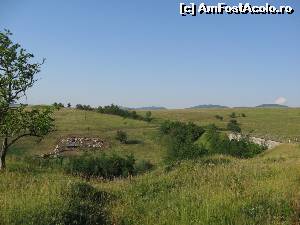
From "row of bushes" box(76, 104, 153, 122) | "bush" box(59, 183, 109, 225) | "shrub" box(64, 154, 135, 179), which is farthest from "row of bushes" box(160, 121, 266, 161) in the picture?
"row of bushes" box(76, 104, 153, 122)

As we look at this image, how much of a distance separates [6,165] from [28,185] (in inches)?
417

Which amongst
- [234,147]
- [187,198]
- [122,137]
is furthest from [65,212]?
[122,137]

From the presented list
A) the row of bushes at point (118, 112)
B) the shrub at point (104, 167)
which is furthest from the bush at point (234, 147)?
the row of bushes at point (118, 112)

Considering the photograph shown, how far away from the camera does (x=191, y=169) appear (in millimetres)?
18969

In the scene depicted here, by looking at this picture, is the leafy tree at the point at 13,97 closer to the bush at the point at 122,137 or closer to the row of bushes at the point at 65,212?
the row of bushes at the point at 65,212

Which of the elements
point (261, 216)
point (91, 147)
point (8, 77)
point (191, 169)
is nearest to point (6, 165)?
point (8, 77)

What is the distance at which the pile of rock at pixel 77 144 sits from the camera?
6044 centimetres

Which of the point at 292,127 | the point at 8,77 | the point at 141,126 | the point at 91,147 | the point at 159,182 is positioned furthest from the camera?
the point at 292,127

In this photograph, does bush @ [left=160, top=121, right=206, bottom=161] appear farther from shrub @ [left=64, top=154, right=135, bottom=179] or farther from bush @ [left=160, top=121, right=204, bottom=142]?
shrub @ [left=64, top=154, right=135, bottom=179]

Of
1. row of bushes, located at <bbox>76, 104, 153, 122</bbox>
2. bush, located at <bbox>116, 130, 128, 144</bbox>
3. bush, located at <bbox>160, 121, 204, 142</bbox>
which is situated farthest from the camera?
row of bushes, located at <bbox>76, 104, 153, 122</bbox>

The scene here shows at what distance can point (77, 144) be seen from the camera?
63.4 meters

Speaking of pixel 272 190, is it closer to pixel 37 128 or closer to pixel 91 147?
pixel 37 128

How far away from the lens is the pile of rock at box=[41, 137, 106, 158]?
6044 centimetres

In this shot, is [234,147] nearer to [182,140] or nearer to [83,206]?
[182,140]
